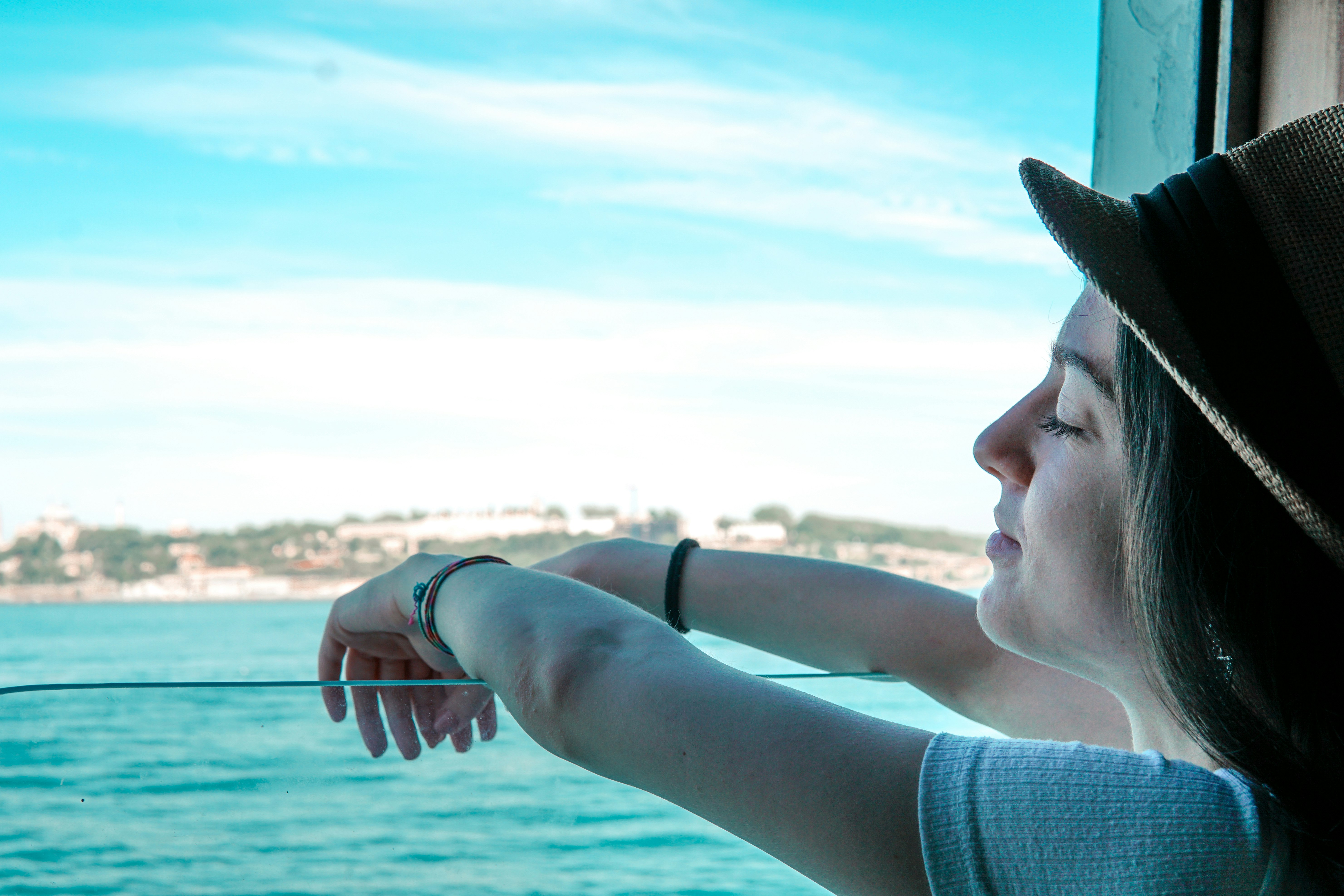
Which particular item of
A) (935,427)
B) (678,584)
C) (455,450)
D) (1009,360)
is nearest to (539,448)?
(455,450)

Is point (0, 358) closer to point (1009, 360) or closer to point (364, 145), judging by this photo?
point (364, 145)

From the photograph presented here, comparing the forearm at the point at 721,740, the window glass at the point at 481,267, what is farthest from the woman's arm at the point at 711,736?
the window glass at the point at 481,267

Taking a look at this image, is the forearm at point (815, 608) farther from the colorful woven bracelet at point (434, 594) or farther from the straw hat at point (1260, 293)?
the straw hat at point (1260, 293)

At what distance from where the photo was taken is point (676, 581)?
94cm

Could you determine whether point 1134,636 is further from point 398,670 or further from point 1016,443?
point 398,670

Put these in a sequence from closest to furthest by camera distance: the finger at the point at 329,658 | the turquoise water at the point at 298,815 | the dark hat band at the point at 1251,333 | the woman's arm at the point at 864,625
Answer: the dark hat band at the point at 1251,333
the turquoise water at the point at 298,815
the woman's arm at the point at 864,625
the finger at the point at 329,658

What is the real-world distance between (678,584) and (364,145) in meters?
52.8

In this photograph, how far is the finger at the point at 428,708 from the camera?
71cm

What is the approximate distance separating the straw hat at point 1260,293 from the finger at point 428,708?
53 cm

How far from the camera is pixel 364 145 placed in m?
49.0

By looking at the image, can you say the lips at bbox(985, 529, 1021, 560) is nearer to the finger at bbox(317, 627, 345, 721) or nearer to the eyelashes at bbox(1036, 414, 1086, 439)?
the eyelashes at bbox(1036, 414, 1086, 439)

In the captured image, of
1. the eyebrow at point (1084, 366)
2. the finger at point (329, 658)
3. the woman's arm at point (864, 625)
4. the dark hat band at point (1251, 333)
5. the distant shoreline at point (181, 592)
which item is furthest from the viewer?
the distant shoreline at point (181, 592)

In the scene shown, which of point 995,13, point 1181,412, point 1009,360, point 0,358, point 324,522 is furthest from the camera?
point 0,358

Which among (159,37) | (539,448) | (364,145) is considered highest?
(159,37)
